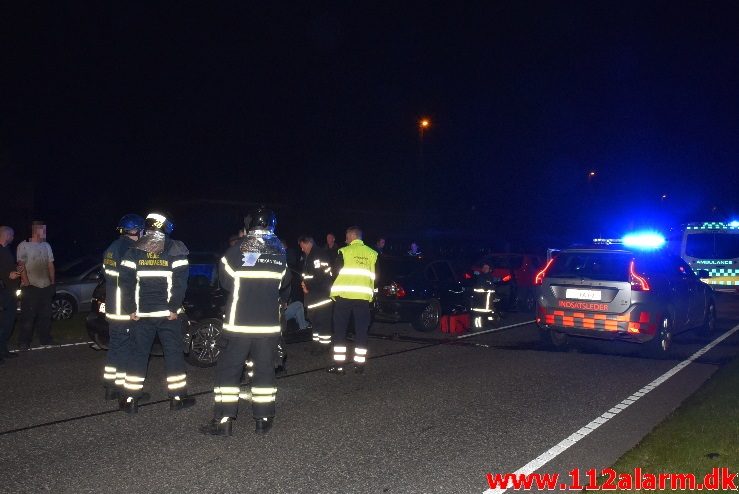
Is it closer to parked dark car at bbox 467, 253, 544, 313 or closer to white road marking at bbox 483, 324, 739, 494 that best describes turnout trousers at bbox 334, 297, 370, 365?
→ white road marking at bbox 483, 324, 739, 494

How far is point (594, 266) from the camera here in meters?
10.5

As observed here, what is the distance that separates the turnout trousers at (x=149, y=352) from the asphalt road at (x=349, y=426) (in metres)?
0.29

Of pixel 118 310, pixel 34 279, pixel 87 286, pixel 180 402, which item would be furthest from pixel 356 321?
pixel 87 286

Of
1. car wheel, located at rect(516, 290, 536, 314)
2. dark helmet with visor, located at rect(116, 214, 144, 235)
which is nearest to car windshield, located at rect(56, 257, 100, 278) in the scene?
dark helmet with visor, located at rect(116, 214, 144, 235)

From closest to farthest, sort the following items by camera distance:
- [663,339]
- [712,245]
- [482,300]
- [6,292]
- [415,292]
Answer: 1. [6,292]
2. [663,339]
3. [415,292]
4. [482,300]
5. [712,245]

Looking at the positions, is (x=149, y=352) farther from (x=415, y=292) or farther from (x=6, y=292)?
(x=415, y=292)

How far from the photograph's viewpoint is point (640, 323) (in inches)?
388

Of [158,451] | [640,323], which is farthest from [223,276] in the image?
[640,323]

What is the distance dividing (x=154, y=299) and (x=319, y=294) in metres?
3.55

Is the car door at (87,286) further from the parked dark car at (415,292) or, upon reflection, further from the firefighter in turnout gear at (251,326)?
the firefighter in turnout gear at (251,326)

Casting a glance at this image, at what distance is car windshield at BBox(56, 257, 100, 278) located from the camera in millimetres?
13766

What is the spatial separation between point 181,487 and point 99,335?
15.3 ft

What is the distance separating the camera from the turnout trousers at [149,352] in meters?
6.45

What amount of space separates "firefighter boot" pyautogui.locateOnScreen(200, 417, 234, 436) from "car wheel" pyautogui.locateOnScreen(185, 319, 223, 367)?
9.60 feet
